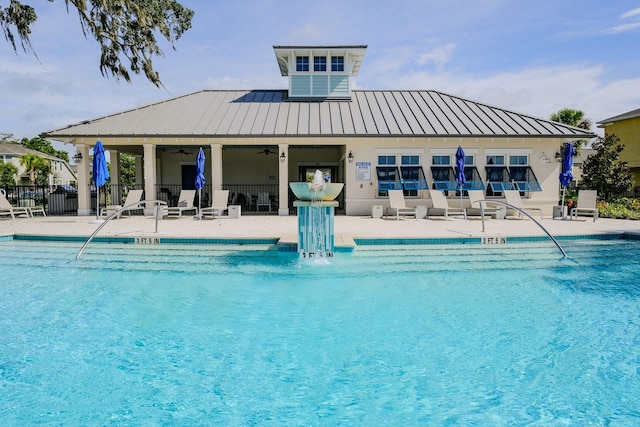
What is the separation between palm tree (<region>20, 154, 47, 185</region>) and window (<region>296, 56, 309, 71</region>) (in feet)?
121

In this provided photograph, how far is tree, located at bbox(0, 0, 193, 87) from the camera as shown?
11352 millimetres

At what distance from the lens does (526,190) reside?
15.7m

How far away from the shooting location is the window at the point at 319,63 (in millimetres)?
18641

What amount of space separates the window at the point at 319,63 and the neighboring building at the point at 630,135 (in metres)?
20.2

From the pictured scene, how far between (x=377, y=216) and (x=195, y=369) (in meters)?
11.7

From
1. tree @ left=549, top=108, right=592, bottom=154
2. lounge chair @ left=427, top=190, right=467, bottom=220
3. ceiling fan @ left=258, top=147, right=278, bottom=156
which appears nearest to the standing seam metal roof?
ceiling fan @ left=258, top=147, right=278, bottom=156

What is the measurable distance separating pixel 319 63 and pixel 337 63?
836 millimetres

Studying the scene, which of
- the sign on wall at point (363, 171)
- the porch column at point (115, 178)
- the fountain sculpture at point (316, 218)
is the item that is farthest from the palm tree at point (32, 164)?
the fountain sculpture at point (316, 218)

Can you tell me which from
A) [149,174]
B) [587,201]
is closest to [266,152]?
[149,174]

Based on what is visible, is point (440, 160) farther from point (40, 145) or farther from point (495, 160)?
point (40, 145)

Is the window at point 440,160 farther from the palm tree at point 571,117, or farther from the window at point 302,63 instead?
the palm tree at point 571,117

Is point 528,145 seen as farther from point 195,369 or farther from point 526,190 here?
point 195,369

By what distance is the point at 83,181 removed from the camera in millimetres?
15812

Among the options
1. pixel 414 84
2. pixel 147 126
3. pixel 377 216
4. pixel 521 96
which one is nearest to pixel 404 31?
pixel 414 84
